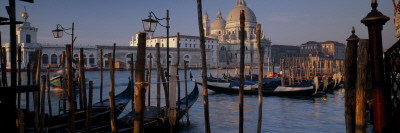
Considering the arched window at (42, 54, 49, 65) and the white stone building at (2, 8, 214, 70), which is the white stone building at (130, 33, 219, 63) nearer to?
the white stone building at (2, 8, 214, 70)

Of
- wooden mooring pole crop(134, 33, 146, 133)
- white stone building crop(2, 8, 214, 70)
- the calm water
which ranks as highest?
white stone building crop(2, 8, 214, 70)

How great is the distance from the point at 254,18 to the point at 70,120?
2485 inches

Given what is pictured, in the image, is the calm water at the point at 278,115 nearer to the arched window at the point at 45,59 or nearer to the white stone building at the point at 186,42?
the arched window at the point at 45,59

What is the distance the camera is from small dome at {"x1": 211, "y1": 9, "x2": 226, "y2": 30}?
68812mm

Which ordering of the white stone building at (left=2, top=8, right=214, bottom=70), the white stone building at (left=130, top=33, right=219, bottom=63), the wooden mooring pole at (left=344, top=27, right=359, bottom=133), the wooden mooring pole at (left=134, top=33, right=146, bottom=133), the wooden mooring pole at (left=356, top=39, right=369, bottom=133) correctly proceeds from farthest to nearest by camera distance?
the white stone building at (left=130, top=33, right=219, bottom=63)
the white stone building at (left=2, top=8, right=214, bottom=70)
the wooden mooring pole at (left=134, top=33, right=146, bottom=133)
the wooden mooring pole at (left=344, top=27, right=359, bottom=133)
the wooden mooring pole at (left=356, top=39, right=369, bottom=133)

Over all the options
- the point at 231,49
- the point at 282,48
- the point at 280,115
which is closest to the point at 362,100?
the point at 280,115

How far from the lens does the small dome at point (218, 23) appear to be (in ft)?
226

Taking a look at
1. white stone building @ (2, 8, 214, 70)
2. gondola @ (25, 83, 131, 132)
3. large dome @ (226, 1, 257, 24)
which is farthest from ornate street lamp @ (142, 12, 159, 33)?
large dome @ (226, 1, 257, 24)

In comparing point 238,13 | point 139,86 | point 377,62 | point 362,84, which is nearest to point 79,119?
point 139,86

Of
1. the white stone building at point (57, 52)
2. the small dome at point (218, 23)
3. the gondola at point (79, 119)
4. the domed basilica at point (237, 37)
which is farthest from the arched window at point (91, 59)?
the gondola at point (79, 119)

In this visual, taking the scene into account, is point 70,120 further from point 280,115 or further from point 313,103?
point 313,103

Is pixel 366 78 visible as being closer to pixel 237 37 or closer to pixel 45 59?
pixel 45 59

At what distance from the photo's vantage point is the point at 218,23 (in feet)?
227

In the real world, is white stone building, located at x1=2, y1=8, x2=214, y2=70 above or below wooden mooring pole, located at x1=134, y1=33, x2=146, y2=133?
above
